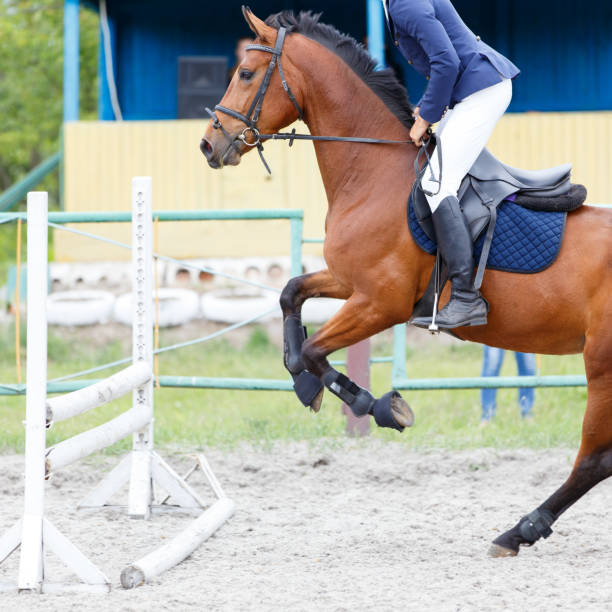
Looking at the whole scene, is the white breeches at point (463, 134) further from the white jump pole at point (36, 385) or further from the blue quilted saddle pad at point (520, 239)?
the white jump pole at point (36, 385)

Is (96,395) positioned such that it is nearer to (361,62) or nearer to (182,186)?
(361,62)

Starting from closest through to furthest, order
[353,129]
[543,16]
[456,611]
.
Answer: [456,611]
[353,129]
[543,16]

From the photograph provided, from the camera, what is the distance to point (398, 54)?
53.5 feet

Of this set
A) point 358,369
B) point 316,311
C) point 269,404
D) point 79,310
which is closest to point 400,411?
point 358,369

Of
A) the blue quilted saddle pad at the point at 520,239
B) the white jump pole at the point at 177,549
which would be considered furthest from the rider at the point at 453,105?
the white jump pole at the point at 177,549

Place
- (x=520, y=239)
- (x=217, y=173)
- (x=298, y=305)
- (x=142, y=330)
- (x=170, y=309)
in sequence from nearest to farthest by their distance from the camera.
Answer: (x=520, y=239) < (x=298, y=305) < (x=142, y=330) < (x=170, y=309) < (x=217, y=173)

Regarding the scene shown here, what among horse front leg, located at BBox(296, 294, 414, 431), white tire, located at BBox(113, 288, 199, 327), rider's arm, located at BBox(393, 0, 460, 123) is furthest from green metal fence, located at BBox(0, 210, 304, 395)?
white tire, located at BBox(113, 288, 199, 327)

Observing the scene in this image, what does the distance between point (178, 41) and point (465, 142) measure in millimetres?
13210

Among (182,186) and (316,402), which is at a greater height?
(182,186)

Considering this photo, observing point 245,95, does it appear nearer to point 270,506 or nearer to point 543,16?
point 270,506

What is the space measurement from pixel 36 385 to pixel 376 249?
1572mm

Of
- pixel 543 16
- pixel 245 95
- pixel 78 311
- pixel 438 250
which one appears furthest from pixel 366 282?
pixel 543 16

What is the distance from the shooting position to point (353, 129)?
180 inches

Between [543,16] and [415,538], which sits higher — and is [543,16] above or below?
above
